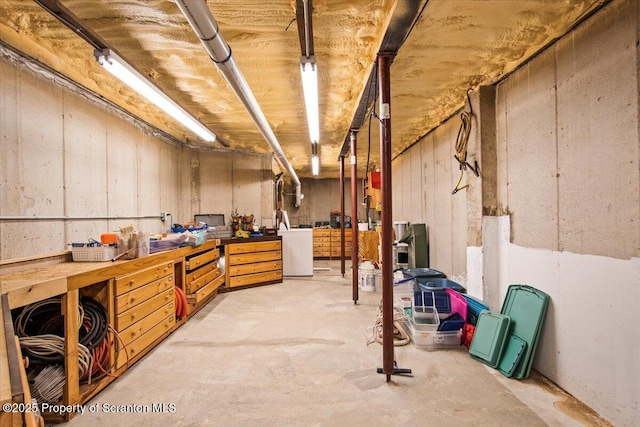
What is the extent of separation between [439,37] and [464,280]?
2802mm

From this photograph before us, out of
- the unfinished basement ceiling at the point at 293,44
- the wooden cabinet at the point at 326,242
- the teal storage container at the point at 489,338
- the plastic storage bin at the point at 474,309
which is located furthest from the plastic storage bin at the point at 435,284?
the wooden cabinet at the point at 326,242

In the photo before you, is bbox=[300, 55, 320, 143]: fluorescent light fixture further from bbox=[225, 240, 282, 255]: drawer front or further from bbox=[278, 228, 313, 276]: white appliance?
bbox=[278, 228, 313, 276]: white appliance

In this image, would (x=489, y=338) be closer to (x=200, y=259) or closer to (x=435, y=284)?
(x=435, y=284)

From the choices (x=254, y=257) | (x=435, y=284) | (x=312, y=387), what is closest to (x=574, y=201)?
(x=435, y=284)

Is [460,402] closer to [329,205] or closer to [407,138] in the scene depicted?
[407,138]

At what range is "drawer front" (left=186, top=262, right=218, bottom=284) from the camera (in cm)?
378

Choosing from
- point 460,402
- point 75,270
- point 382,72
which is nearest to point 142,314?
point 75,270

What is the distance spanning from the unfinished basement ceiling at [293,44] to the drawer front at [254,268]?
9.01ft

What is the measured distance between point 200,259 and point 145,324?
5.06 feet

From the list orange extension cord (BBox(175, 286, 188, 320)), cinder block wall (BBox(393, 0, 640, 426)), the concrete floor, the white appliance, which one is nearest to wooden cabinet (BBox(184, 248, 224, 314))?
orange extension cord (BBox(175, 286, 188, 320))

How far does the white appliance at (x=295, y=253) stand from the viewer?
6.25 m

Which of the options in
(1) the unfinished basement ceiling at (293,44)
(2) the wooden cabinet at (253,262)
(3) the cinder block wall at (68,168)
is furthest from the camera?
(2) the wooden cabinet at (253,262)

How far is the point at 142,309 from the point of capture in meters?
2.58

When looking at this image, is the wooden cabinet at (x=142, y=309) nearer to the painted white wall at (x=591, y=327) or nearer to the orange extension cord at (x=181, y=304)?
the orange extension cord at (x=181, y=304)
